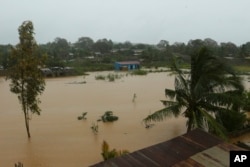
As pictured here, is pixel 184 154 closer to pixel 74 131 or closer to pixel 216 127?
pixel 216 127

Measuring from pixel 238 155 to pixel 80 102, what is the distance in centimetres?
1368

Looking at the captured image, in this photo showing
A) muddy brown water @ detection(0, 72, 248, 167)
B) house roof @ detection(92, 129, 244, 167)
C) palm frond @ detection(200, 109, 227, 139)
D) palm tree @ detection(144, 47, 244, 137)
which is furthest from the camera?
muddy brown water @ detection(0, 72, 248, 167)

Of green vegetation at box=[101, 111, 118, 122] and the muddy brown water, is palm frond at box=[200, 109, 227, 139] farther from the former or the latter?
green vegetation at box=[101, 111, 118, 122]

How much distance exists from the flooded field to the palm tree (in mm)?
1921

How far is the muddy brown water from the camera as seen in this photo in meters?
8.75

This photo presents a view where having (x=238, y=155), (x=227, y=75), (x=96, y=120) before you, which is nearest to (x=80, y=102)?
(x=96, y=120)

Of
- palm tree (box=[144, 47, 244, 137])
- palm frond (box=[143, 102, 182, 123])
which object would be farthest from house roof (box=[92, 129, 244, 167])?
palm frond (box=[143, 102, 182, 123])

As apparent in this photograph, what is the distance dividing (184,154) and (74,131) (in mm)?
6743

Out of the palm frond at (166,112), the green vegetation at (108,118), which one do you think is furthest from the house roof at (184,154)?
the green vegetation at (108,118)

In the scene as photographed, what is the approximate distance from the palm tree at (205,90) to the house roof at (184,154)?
7.96 ft

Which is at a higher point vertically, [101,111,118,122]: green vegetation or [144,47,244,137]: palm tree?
[144,47,244,137]: palm tree

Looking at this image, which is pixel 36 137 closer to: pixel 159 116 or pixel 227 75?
pixel 159 116

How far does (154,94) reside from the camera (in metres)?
18.8

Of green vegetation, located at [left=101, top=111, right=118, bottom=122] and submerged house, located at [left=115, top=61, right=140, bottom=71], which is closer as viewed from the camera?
green vegetation, located at [left=101, top=111, right=118, bottom=122]
